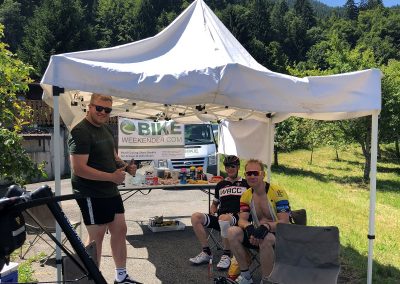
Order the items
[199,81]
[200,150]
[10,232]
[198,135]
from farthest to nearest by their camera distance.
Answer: [198,135]
[200,150]
[199,81]
[10,232]

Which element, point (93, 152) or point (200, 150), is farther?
point (200, 150)

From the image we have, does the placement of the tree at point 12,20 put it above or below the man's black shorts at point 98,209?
above

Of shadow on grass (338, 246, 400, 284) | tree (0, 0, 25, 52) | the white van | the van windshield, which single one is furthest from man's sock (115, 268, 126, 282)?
tree (0, 0, 25, 52)

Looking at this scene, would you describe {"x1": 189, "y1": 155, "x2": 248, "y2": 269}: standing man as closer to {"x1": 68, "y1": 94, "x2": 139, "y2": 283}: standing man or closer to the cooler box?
{"x1": 68, "y1": 94, "x2": 139, "y2": 283}: standing man

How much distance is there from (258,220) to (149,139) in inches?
112

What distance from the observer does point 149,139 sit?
22.4 feet

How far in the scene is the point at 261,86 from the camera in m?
3.73

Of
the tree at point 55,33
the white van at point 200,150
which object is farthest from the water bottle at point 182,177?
the tree at point 55,33

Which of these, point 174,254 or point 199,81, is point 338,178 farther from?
point 199,81

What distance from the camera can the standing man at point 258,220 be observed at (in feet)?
13.4

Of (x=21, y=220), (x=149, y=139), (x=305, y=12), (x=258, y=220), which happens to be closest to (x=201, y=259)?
(x=258, y=220)

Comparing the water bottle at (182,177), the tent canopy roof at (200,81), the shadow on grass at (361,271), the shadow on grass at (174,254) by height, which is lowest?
the shadow on grass at (361,271)

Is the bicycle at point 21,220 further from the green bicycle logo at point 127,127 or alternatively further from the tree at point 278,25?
the tree at point 278,25

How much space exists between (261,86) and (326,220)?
217 inches
